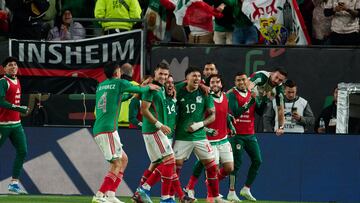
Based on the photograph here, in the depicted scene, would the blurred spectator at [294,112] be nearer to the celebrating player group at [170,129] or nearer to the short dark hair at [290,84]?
the short dark hair at [290,84]

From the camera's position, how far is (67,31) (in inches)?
996

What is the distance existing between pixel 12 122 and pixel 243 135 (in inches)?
161

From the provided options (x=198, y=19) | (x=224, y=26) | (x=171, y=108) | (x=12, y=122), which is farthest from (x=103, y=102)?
(x=224, y=26)

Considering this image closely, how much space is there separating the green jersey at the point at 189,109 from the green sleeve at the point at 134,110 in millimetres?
1968

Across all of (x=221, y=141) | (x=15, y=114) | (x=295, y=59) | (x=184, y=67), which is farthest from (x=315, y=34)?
(x=15, y=114)

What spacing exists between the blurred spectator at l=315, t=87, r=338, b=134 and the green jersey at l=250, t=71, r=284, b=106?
157 cm

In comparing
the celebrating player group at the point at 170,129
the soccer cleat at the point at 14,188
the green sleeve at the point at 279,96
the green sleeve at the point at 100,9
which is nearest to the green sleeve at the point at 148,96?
the celebrating player group at the point at 170,129

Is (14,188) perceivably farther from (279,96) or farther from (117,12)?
(279,96)

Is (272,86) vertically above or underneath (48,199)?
above

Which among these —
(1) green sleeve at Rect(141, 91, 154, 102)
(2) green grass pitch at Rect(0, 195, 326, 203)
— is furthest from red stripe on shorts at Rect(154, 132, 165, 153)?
(2) green grass pitch at Rect(0, 195, 326, 203)

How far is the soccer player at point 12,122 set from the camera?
22078 millimetres

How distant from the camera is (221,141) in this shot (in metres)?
21.0

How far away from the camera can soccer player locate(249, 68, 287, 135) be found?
21.9 meters

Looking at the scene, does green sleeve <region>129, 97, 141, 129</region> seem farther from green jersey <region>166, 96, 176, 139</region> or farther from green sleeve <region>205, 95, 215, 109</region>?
green sleeve <region>205, 95, 215, 109</region>
